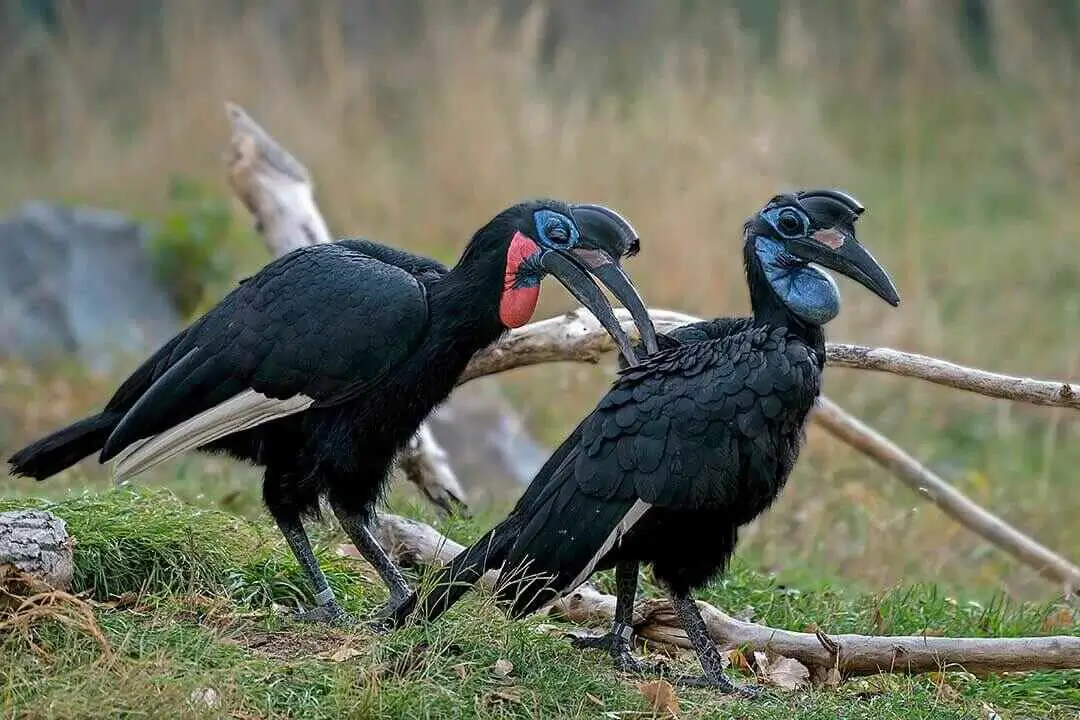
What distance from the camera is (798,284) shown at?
3936 millimetres

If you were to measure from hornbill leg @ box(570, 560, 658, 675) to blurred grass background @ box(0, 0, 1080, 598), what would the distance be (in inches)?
76.4

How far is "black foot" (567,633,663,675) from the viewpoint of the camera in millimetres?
3949

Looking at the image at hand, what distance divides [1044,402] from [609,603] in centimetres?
130

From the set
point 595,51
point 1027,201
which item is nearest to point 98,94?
point 595,51

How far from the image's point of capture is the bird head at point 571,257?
394 centimetres

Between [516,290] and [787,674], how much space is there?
3.96ft

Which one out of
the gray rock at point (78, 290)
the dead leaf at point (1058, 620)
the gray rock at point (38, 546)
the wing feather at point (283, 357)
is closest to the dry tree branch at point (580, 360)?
the dead leaf at point (1058, 620)

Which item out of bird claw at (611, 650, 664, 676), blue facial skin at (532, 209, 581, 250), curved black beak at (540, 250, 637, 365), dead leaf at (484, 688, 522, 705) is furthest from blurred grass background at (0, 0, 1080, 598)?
dead leaf at (484, 688, 522, 705)

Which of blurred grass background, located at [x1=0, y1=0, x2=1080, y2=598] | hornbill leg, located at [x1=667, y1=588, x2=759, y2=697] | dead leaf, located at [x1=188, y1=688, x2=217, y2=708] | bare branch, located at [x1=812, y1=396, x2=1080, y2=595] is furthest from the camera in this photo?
blurred grass background, located at [x1=0, y1=0, x2=1080, y2=598]

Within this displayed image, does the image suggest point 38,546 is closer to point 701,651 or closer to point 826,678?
point 701,651

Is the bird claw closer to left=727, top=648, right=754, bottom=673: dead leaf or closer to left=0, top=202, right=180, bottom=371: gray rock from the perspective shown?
left=727, top=648, right=754, bottom=673: dead leaf

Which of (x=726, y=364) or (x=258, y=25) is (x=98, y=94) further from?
(x=726, y=364)

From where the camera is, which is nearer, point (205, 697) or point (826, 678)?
point (205, 697)

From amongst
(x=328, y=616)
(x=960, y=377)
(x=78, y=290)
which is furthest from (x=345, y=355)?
(x=78, y=290)
